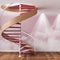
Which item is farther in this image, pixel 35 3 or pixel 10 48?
pixel 10 48

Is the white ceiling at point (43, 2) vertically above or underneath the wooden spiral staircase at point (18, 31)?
above

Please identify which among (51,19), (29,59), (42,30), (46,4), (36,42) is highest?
(46,4)

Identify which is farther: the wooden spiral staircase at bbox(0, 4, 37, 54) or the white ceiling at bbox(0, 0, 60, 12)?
the wooden spiral staircase at bbox(0, 4, 37, 54)

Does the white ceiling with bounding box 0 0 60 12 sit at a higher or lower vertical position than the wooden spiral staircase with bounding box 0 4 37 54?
higher

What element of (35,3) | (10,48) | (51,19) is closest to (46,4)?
(35,3)

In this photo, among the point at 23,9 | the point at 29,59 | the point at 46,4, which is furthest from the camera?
the point at 23,9

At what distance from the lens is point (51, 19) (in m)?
7.90

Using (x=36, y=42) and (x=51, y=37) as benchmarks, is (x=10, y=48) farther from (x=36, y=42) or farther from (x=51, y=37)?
(x=51, y=37)

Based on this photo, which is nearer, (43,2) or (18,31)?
(43,2)

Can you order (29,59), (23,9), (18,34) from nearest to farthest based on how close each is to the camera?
(29,59), (23,9), (18,34)

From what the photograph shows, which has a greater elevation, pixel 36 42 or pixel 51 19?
pixel 51 19

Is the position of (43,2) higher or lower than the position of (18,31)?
higher

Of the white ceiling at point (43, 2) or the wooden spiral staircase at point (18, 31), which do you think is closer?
the white ceiling at point (43, 2)

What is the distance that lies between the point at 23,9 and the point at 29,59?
7.74ft
